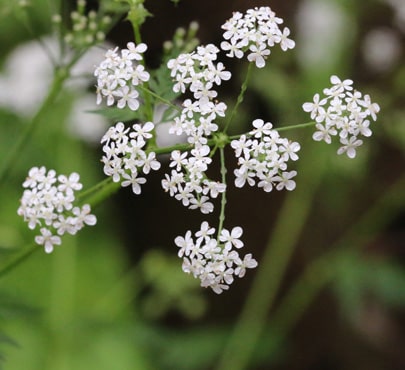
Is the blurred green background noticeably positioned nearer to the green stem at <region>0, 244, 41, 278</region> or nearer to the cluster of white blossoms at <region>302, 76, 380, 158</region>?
the green stem at <region>0, 244, 41, 278</region>

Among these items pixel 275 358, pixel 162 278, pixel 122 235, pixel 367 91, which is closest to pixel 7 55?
pixel 122 235

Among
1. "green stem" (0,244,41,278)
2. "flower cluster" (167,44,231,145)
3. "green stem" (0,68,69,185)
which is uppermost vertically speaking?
"flower cluster" (167,44,231,145)

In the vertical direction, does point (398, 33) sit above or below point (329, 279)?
above

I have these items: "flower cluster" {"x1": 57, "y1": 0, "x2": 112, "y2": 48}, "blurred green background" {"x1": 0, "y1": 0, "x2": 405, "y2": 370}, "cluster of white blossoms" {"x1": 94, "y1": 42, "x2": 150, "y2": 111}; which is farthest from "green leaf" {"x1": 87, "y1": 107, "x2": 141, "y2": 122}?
"blurred green background" {"x1": 0, "y1": 0, "x2": 405, "y2": 370}

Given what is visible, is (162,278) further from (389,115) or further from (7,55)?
(7,55)

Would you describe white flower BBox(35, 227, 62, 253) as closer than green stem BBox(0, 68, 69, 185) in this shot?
Yes

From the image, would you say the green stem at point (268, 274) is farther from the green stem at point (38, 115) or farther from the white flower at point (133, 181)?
the white flower at point (133, 181)

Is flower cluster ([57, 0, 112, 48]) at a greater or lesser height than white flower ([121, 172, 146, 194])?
greater
